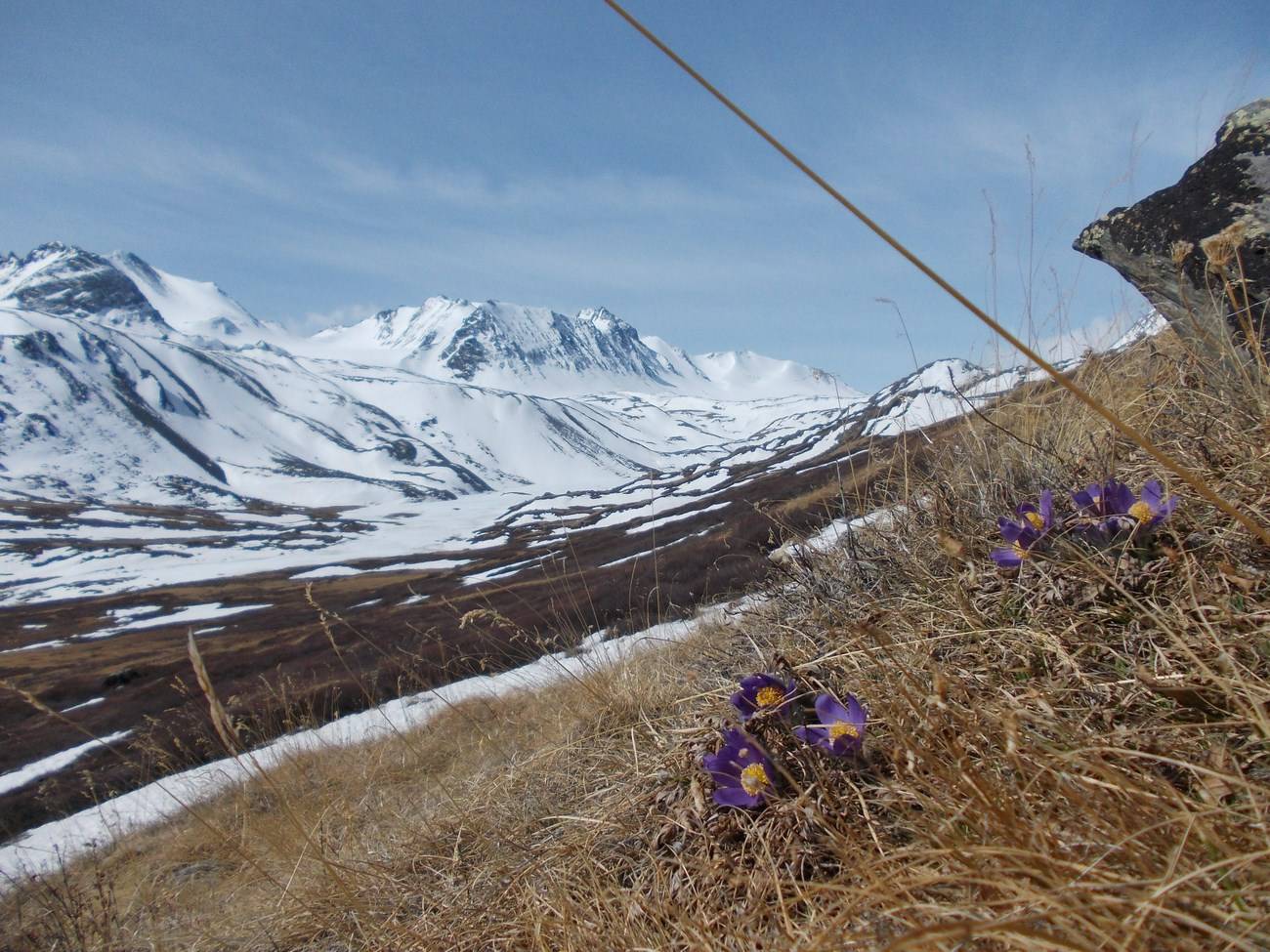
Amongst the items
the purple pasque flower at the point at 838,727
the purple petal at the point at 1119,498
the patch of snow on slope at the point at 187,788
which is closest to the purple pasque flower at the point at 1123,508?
the purple petal at the point at 1119,498

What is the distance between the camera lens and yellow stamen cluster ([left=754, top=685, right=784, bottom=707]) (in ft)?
4.79

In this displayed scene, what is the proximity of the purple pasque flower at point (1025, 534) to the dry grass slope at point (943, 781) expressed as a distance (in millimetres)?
37

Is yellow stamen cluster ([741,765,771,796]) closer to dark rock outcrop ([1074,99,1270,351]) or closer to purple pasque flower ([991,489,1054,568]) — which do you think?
purple pasque flower ([991,489,1054,568])

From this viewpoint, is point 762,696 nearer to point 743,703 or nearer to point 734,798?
point 743,703

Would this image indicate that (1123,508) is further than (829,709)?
Yes

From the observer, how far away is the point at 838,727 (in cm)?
134

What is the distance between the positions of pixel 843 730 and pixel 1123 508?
0.89 meters

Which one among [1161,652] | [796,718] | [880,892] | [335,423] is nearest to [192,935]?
[796,718]

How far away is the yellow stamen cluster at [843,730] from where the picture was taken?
1.33m

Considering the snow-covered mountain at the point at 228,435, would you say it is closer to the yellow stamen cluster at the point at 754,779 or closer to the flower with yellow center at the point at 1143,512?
the flower with yellow center at the point at 1143,512

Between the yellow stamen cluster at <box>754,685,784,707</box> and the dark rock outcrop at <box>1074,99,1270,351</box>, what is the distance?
203cm

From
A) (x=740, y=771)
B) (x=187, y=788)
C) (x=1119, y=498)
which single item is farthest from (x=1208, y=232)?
(x=187, y=788)

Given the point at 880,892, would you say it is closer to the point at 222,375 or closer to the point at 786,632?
the point at 786,632

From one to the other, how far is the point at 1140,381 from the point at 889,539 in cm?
138
